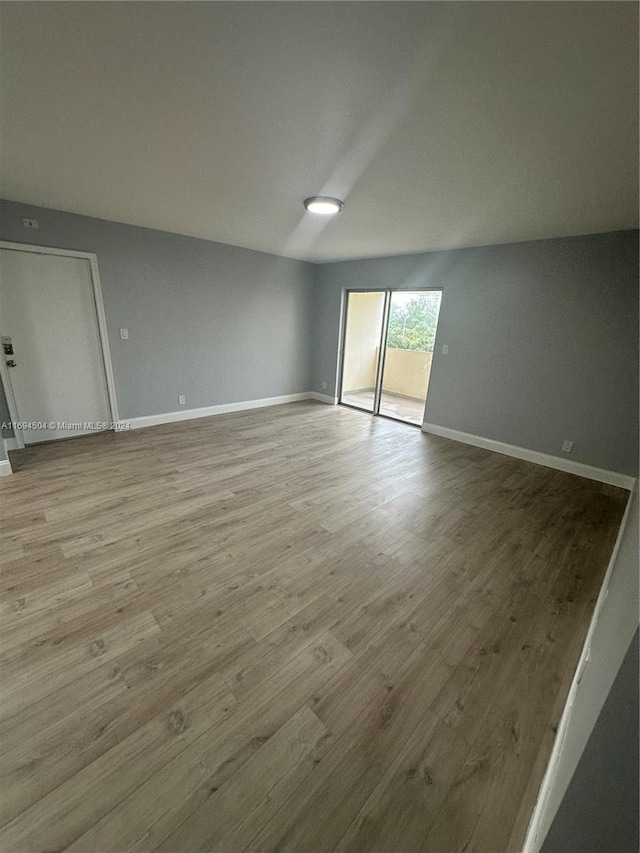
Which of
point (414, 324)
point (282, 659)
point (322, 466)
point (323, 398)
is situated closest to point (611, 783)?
point (282, 659)

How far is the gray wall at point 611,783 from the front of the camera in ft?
1.61

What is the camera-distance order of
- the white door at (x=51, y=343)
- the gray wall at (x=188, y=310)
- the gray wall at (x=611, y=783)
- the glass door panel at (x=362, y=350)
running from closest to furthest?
1. the gray wall at (x=611, y=783)
2. the white door at (x=51, y=343)
3. the gray wall at (x=188, y=310)
4. the glass door panel at (x=362, y=350)

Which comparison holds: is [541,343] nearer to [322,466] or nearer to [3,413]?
[322,466]

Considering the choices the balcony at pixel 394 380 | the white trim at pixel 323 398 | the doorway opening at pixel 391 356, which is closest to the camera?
the doorway opening at pixel 391 356

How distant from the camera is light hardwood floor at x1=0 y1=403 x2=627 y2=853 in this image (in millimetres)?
1013

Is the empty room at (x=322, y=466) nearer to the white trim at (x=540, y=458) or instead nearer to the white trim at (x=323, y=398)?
the white trim at (x=540, y=458)

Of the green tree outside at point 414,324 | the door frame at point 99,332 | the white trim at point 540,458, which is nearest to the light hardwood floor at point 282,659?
the white trim at point 540,458

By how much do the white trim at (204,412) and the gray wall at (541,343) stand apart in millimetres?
2589

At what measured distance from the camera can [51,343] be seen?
11.6 ft

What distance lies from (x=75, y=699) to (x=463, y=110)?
10.1 ft

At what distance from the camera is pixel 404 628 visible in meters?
1.66

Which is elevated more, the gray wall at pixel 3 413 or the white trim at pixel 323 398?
the gray wall at pixel 3 413

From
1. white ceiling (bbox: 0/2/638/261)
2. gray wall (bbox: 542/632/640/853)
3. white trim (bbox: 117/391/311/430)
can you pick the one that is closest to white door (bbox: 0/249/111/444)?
white trim (bbox: 117/391/311/430)

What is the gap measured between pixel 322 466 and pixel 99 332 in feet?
10.1
